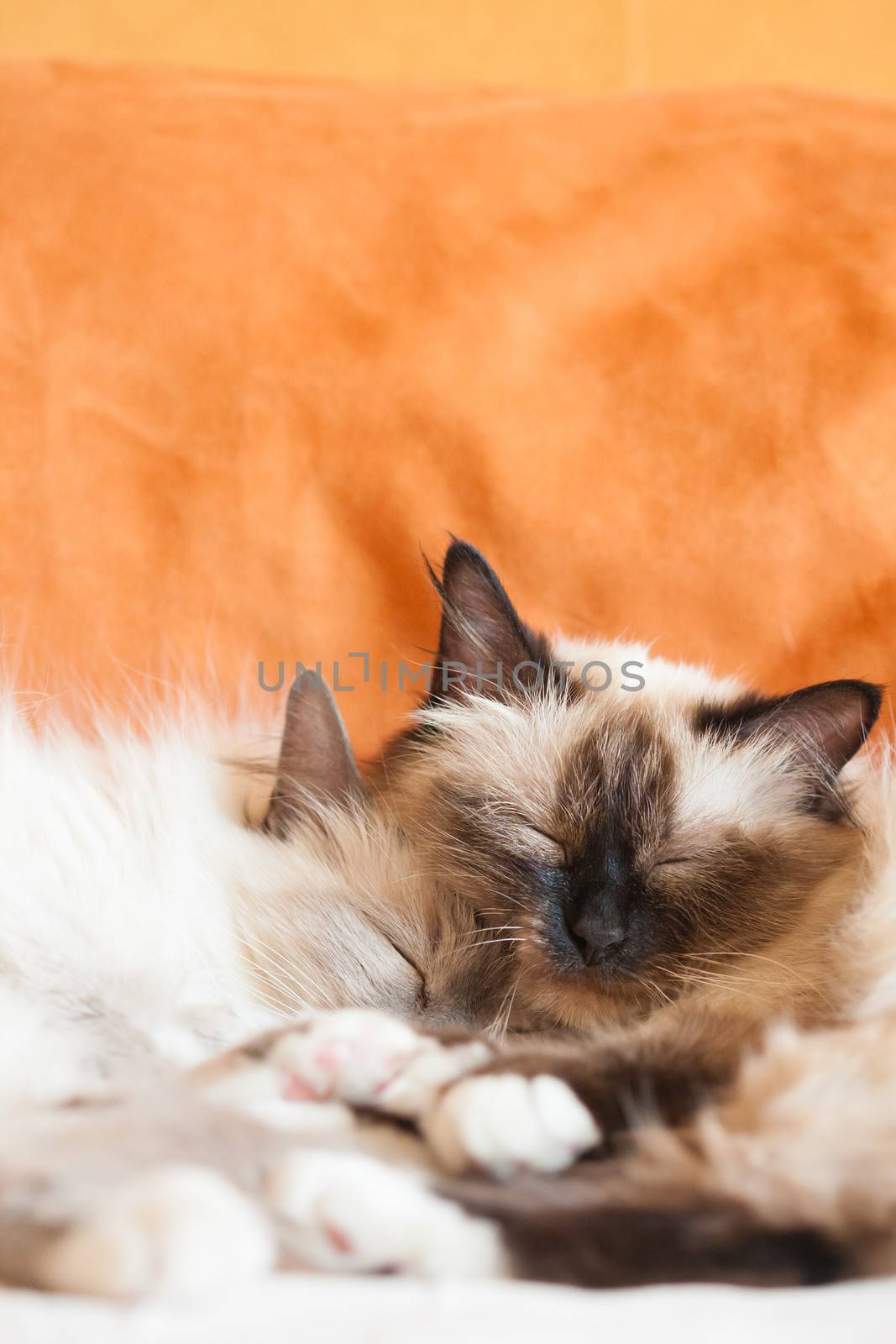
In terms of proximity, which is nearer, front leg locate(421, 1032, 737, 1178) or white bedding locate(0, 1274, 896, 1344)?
white bedding locate(0, 1274, 896, 1344)

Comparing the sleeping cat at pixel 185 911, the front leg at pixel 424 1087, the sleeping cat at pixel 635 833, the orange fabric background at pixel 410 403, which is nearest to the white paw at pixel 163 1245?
the front leg at pixel 424 1087

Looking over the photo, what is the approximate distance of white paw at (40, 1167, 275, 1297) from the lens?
1.83 ft

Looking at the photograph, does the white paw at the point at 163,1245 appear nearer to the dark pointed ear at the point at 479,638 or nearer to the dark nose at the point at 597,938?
the dark nose at the point at 597,938

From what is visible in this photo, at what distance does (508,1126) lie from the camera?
0.71 meters

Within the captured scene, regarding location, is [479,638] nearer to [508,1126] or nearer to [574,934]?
[574,934]

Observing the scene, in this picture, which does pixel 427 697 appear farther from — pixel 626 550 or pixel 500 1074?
pixel 500 1074

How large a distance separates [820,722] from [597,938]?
0.33 m

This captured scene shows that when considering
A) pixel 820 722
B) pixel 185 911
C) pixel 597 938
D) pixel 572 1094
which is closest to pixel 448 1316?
pixel 572 1094

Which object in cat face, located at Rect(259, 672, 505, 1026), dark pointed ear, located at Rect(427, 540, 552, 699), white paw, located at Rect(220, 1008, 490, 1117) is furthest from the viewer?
dark pointed ear, located at Rect(427, 540, 552, 699)

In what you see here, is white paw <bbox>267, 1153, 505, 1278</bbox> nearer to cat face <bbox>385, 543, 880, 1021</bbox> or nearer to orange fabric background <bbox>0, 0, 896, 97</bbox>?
cat face <bbox>385, 543, 880, 1021</bbox>

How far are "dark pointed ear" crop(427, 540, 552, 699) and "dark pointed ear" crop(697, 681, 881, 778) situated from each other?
0.24 m

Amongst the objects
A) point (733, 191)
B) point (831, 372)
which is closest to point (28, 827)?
point (831, 372)

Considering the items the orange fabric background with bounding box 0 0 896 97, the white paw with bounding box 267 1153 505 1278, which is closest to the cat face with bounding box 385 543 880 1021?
the white paw with bounding box 267 1153 505 1278

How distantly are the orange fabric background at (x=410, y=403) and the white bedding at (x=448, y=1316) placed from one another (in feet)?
3.49
